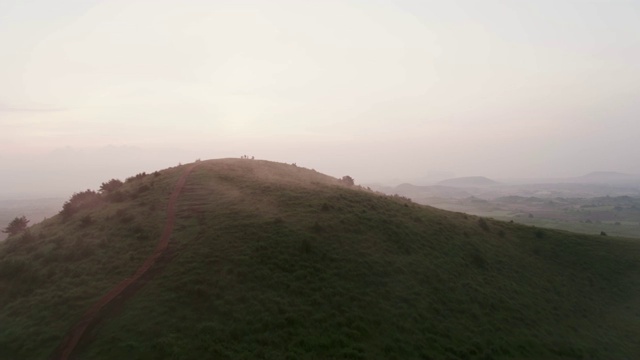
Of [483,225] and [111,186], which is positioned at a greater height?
[111,186]

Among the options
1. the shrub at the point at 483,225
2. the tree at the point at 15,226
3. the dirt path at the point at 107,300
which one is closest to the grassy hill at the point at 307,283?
the shrub at the point at 483,225

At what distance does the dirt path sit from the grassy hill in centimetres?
54

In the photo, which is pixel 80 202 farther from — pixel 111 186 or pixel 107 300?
pixel 107 300

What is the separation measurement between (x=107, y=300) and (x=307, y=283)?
1222 cm

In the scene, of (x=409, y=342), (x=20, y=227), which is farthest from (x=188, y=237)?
(x=20, y=227)

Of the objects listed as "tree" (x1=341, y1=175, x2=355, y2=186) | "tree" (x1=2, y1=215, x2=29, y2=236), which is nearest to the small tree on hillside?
"tree" (x1=2, y1=215, x2=29, y2=236)

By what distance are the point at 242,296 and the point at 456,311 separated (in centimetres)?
1475

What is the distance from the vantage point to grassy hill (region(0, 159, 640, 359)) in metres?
19.5

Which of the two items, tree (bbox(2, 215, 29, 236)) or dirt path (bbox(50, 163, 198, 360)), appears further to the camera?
tree (bbox(2, 215, 29, 236))

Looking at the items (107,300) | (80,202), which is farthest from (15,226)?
(107,300)

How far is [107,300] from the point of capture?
71.4ft

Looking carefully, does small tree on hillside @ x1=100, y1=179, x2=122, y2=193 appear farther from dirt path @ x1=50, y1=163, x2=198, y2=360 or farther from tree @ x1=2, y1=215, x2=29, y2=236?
dirt path @ x1=50, y1=163, x2=198, y2=360

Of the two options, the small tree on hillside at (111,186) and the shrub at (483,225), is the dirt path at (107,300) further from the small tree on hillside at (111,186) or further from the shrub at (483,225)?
the shrub at (483,225)

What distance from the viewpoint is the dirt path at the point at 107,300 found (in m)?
18.2
